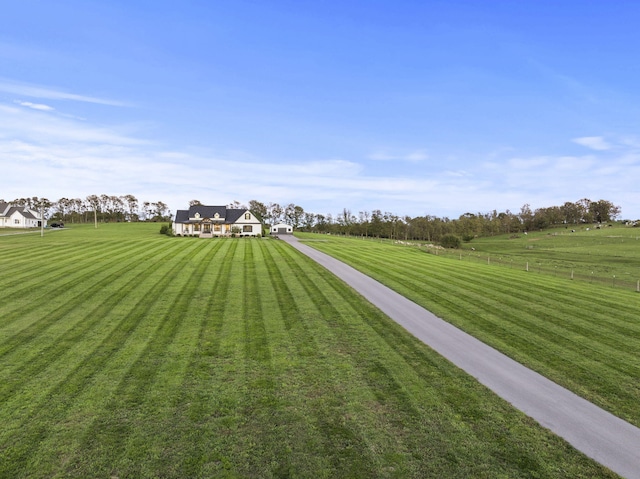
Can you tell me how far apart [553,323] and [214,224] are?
221 feet

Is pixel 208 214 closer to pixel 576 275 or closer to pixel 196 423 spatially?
pixel 576 275

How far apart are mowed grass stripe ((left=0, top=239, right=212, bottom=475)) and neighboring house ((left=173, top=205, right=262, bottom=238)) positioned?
200 ft

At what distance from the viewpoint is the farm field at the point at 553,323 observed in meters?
10.2

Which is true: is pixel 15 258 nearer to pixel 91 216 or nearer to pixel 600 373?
pixel 600 373

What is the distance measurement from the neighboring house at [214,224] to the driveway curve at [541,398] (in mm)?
60950

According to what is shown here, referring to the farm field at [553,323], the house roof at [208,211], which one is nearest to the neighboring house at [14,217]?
the house roof at [208,211]

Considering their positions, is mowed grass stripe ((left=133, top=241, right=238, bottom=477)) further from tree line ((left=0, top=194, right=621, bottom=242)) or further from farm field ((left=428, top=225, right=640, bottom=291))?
tree line ((left=0, top=194, right=621, bottom=242))

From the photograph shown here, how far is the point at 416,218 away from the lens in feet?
395

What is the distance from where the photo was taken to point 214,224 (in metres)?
74.2

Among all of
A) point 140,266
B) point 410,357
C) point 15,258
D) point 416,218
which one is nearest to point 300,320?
point 410,357

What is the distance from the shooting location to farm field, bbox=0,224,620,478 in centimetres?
677

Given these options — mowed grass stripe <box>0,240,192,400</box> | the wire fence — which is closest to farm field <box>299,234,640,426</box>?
the wire fence

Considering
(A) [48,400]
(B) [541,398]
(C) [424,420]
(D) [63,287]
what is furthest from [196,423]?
(D) [63,287]

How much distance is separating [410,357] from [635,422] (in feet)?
18.4
